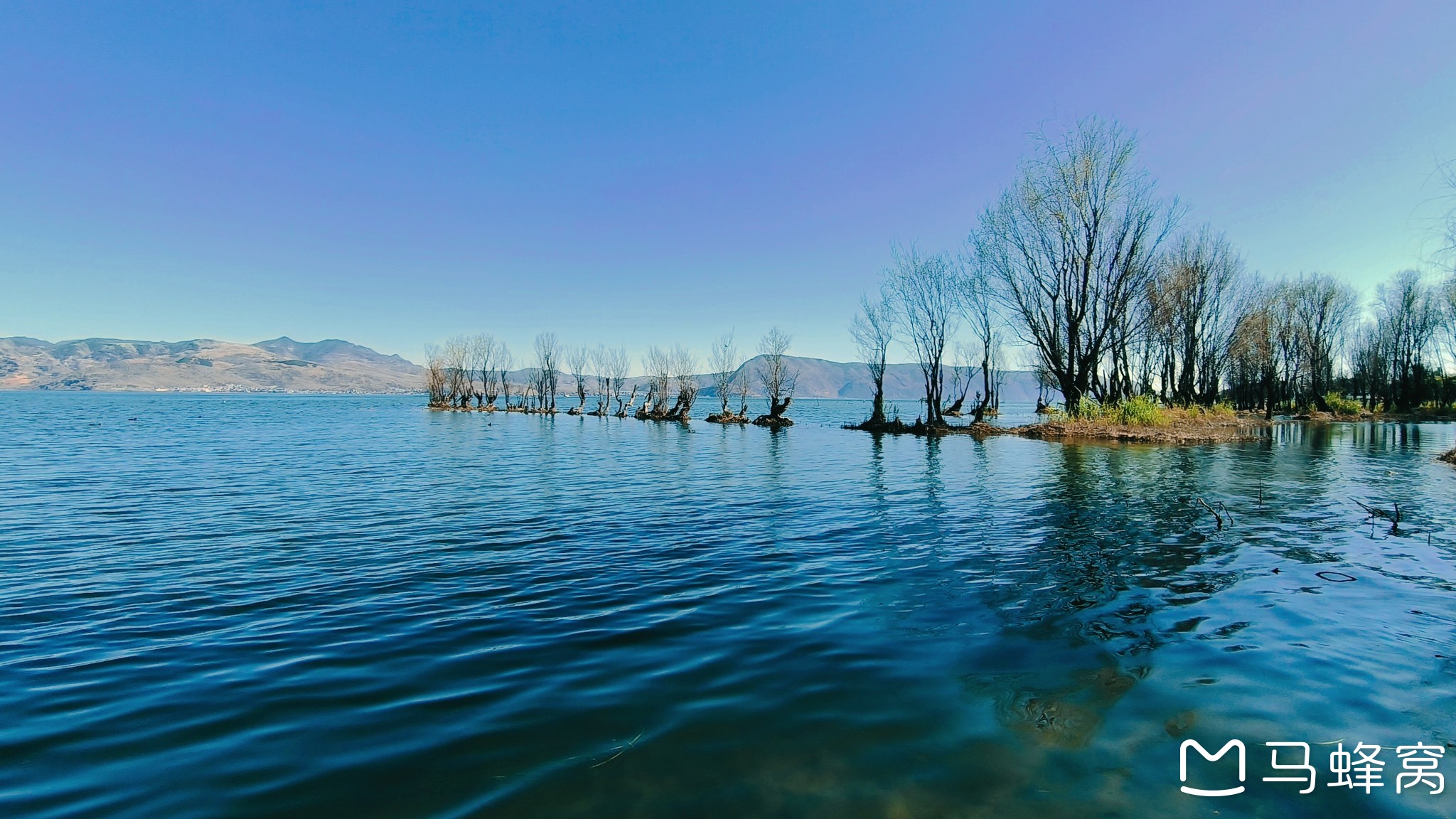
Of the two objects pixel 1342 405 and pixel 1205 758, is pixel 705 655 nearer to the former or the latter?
pixel 1205 758

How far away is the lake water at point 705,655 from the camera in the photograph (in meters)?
3.57

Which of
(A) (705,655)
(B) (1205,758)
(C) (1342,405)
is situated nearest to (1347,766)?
(B) (1205,758)

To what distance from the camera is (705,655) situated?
5574 millimetres

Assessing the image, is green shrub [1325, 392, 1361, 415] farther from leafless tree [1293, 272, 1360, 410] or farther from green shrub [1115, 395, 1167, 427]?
green shrub [1115, 395, 1167, 427]

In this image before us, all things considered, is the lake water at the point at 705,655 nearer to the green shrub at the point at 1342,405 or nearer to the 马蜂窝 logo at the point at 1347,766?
the 马蜂窝 logo at the point at 1347,766

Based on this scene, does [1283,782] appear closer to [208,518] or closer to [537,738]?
[537,738]

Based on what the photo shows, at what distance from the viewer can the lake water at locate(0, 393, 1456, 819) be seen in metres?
3.57

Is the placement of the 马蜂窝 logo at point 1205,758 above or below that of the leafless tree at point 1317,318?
below

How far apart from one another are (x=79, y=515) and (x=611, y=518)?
10375 millimetres

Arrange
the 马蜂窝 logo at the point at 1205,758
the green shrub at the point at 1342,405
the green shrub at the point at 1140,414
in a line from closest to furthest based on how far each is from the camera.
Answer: the 马蜂窝 logo at the point at 1205,758 → the green shrub at the point at 1140,414 → the green shrub at the point at 1342,405

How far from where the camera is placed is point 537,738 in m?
4.06

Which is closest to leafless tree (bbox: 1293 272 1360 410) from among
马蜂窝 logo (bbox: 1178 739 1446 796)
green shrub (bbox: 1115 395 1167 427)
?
green shrub (bbox: 1115 395 1167 427)

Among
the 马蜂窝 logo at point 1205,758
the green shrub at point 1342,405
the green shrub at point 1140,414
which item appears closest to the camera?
the 马蜂窝 logo at point 1205,758

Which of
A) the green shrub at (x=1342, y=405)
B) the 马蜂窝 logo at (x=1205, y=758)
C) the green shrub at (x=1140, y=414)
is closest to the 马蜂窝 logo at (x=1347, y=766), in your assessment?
the 马蜂窝 logo at (x=1205, y=758)
